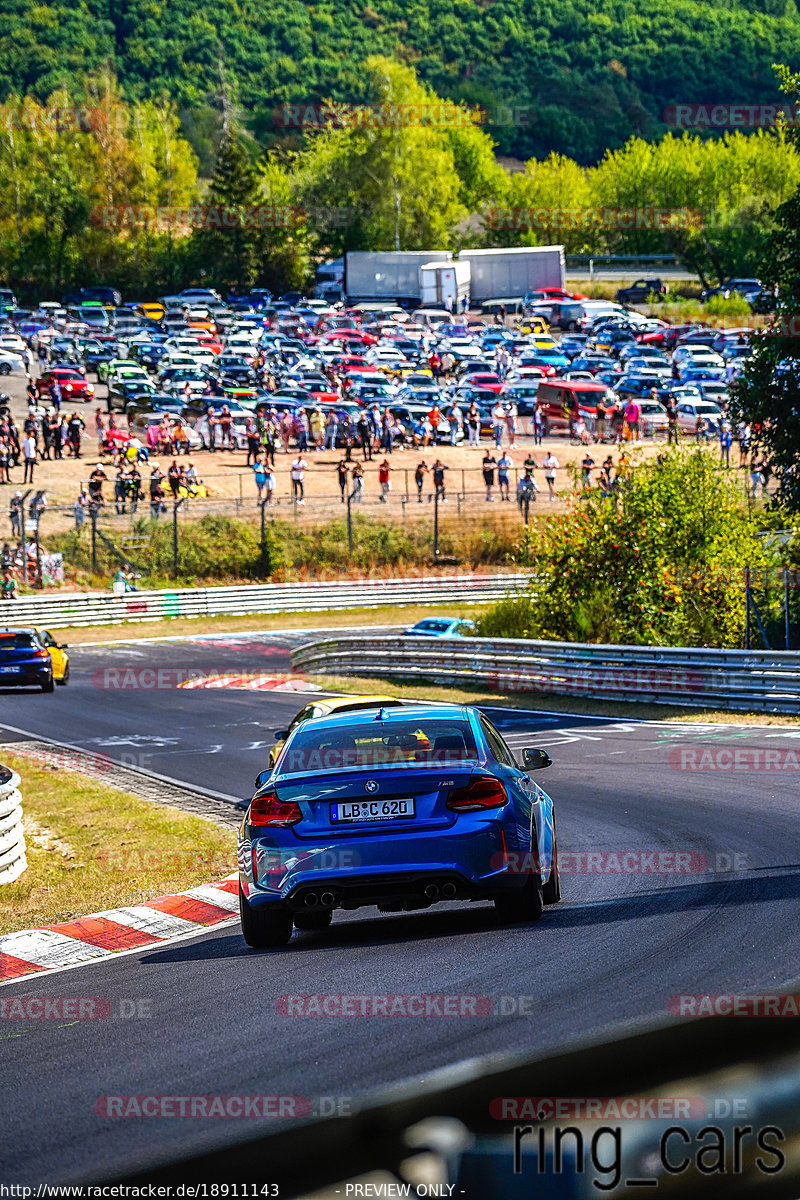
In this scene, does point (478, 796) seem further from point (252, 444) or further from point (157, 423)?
point (157, 423)

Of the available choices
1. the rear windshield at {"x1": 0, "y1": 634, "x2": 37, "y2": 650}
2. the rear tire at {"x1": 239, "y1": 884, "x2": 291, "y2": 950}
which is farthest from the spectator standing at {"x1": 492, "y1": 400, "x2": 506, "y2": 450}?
the rear tire at {"x1": 239, "y1": 884, "x2": 291, "y2": 950}

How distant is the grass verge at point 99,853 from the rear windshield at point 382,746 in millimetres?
3217

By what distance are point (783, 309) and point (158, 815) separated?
14069mm

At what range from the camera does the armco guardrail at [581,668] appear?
22.2 metres

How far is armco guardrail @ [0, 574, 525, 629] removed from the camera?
136ft

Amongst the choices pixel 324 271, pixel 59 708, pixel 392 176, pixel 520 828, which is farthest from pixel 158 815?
pixel 392 176

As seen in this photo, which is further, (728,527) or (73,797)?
(728,527)

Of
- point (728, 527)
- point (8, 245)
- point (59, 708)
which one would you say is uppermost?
point (8, 245)

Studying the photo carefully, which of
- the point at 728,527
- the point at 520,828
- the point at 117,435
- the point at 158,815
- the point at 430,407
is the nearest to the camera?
the point at 520,828

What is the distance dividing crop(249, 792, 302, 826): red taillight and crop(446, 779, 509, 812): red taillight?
80cm

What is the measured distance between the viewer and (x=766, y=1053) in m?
2.66

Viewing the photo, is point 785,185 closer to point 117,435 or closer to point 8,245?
point 8,245

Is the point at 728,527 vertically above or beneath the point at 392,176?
beneath

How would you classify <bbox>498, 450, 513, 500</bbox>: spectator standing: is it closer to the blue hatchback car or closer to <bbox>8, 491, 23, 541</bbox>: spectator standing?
<bbox>8, 491, 23, 541</bbox>: spectator standing
